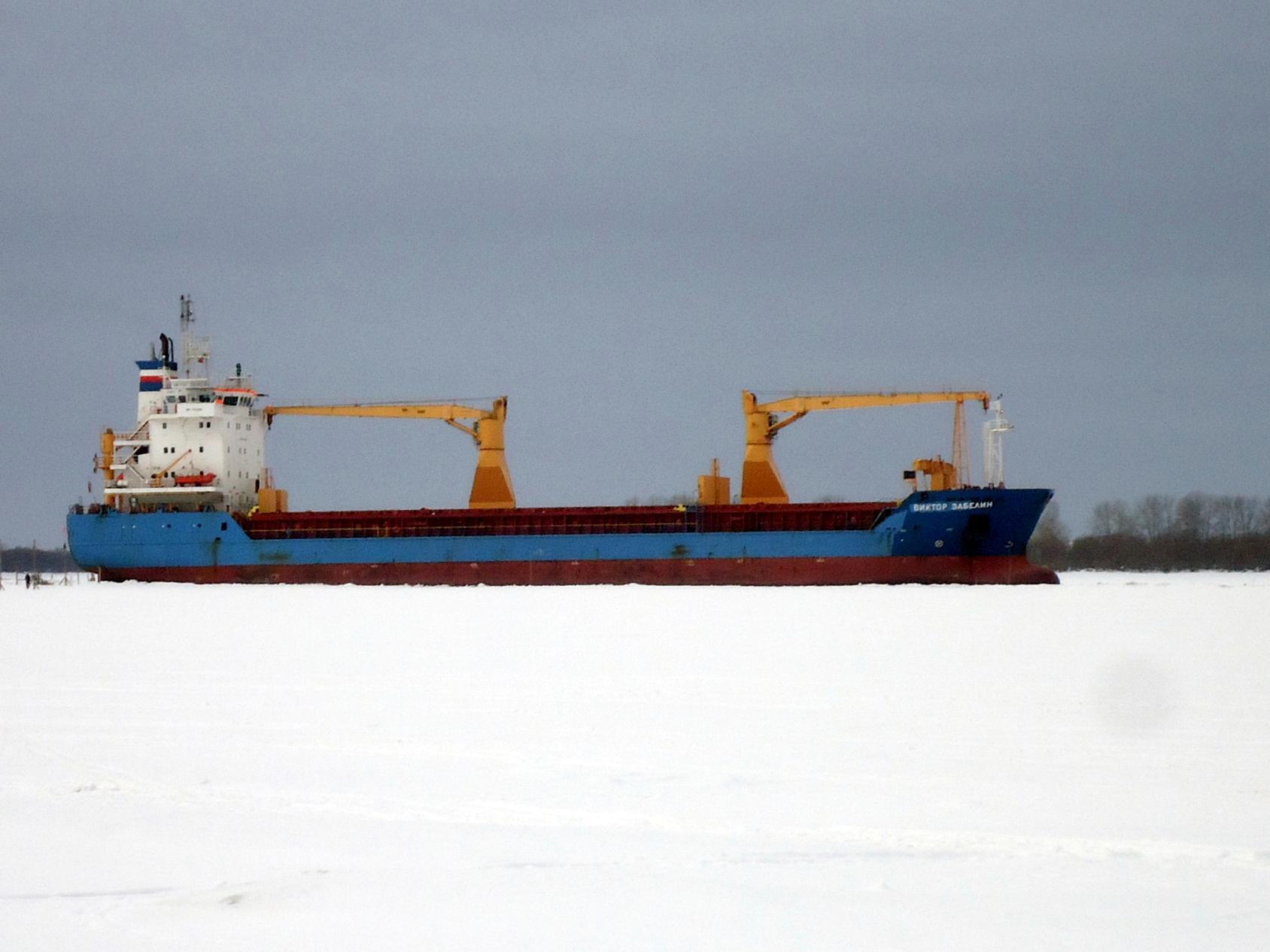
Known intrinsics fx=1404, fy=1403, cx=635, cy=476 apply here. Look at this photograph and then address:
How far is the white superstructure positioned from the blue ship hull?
1079 mm

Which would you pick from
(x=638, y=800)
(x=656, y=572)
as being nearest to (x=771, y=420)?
(x=656, y=572)

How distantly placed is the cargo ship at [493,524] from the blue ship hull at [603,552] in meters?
0.04

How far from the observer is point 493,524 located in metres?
36.9

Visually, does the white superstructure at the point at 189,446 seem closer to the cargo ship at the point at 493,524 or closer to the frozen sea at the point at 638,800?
the cargo ship at the point at 493,524

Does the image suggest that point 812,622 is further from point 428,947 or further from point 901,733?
point 428,947

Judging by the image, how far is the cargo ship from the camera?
3306 centimetres

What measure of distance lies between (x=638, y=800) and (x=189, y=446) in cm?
3587

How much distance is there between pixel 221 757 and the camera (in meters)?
8.06

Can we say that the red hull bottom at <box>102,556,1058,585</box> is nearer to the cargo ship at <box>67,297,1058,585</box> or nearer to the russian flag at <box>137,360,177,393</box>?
the cargo ship at <box>67,297,1058,585</box>

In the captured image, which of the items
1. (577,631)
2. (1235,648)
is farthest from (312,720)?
(1235,648)

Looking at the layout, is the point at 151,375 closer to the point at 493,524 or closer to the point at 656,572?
the point at 493,524

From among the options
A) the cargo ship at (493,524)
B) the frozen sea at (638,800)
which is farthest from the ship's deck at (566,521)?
the frozen sea at (638,800)

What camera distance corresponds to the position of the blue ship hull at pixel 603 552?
3288 centimetres

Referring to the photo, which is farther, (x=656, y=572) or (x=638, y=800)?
(x=656, y=572)
